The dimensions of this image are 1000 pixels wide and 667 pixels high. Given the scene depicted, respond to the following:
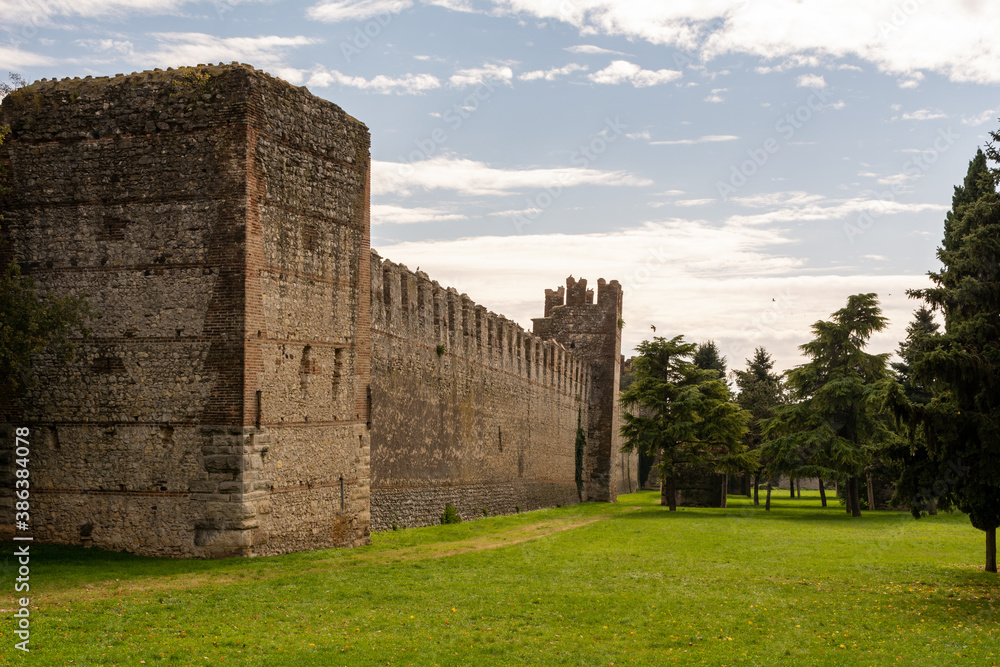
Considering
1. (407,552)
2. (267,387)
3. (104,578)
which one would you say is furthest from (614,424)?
(104,578)

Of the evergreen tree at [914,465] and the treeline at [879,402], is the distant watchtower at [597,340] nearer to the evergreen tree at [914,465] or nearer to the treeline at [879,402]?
the treeline at [879,402]

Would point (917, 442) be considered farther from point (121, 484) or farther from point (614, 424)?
point (614, 424)

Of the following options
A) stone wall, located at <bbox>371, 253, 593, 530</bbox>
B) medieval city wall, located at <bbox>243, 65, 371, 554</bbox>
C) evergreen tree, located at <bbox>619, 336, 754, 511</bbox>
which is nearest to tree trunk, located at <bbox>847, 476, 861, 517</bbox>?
evergreen tree, located at <bbox>619, 336, 754, 511</bbox>

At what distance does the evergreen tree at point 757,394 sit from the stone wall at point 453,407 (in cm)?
1285

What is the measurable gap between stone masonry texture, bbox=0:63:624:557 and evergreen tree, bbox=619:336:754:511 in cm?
2174

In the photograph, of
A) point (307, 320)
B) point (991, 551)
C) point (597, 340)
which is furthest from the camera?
point (597, 340)

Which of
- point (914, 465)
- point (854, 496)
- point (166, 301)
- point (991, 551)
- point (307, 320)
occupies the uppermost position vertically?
point (166, 301)

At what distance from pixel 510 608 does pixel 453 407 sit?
50.2 ft

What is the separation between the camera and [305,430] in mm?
17156

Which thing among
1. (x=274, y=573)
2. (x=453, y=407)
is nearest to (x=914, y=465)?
(x=274, y=573)

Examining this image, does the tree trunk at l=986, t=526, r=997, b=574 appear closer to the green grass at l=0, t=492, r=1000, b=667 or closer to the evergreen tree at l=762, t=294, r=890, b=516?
the green grass at l=0, t=492, r=1000, b=667

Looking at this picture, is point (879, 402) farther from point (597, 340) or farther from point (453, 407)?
point (597, 340)

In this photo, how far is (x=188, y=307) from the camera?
1577 centimetres

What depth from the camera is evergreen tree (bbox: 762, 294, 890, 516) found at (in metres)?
35.2
